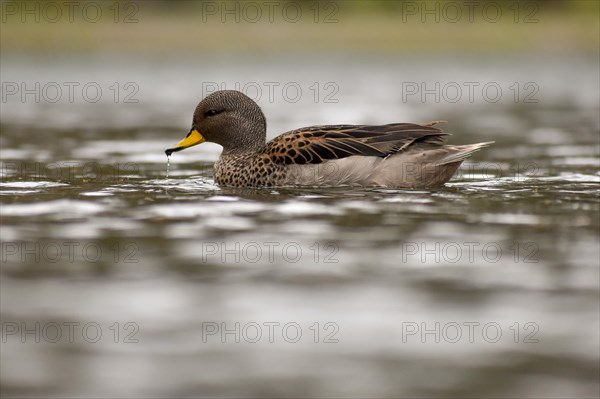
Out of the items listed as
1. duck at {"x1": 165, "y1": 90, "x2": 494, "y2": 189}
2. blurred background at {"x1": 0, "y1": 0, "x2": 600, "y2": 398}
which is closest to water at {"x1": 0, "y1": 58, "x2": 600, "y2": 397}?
blurred background at {"x1": 0, "y1": 0, "x2": 600, "y2": 398}

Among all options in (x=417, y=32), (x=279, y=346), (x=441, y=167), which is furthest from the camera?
(x=417, y=32)

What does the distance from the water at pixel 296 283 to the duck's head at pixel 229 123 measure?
44 centimetres

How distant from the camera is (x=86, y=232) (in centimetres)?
710

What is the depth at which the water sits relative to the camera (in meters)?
4.32

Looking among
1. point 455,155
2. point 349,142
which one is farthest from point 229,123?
point 455,155

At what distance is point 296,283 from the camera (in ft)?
18.8

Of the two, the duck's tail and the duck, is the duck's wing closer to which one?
the duck

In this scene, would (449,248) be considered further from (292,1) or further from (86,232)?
(292,1)

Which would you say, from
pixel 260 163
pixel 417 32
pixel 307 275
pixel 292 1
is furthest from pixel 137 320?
pixel 292 1

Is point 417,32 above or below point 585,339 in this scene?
above

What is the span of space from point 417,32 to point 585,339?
27636 mm

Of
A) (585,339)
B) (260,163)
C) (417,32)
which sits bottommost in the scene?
(585,339)

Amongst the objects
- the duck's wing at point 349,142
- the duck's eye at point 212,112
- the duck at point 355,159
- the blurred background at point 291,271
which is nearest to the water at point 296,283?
the blurred background at point 291,271

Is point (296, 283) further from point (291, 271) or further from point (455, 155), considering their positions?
point (455, 155)
